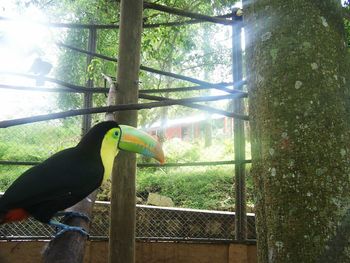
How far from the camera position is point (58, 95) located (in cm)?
804

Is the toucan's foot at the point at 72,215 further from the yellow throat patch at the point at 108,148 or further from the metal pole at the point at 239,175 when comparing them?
the metal pole at the point at 239,175

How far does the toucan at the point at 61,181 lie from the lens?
6.31ft

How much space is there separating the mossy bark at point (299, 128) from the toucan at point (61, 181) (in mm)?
979

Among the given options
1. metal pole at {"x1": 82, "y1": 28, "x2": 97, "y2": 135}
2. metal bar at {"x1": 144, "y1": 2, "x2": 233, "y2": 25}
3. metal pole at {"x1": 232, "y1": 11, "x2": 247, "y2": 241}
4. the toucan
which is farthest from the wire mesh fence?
the toucan

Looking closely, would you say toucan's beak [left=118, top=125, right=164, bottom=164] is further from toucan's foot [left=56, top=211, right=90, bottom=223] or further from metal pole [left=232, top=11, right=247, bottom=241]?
metal pole [left=232, top=11, right=247, bottom=241]

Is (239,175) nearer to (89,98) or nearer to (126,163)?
(126,163)

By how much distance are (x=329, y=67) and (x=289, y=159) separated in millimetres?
311

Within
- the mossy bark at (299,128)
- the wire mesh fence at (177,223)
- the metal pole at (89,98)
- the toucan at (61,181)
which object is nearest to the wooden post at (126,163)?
the toucan at (61,181)

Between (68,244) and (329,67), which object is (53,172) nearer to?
(68,244)

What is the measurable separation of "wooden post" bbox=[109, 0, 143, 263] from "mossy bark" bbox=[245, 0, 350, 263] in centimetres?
164

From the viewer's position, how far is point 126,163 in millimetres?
2914

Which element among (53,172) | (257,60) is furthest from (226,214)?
(257,60)

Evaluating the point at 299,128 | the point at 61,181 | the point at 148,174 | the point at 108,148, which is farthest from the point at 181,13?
the point at 148,174

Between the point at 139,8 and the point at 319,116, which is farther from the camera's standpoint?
the point at 139,8
